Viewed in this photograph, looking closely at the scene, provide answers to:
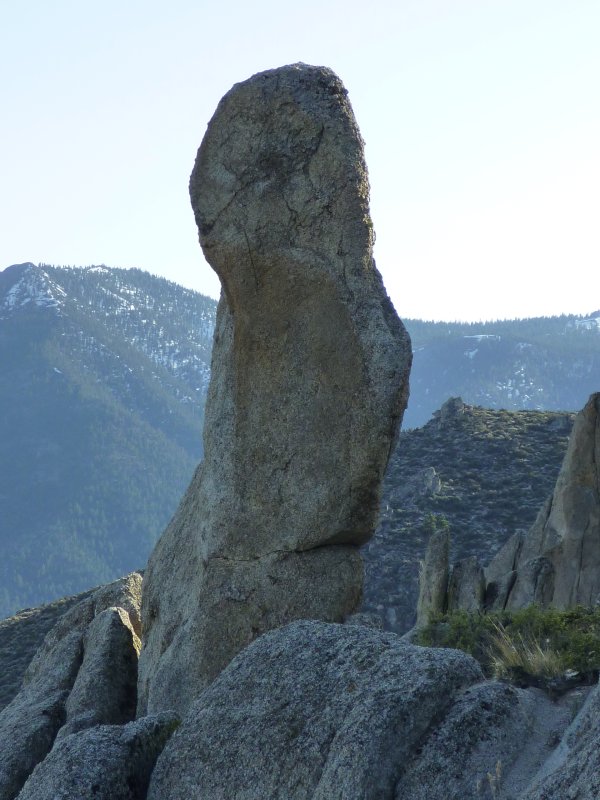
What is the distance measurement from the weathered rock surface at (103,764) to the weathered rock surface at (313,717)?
19cm

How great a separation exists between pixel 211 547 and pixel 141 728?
2870 mm

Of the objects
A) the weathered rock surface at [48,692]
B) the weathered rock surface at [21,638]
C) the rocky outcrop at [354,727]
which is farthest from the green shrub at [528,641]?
the weathered rock surface at [21,638]

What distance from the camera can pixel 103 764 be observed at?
348 inches

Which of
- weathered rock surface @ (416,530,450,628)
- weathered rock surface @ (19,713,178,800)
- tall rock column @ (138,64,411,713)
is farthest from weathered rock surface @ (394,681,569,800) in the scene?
weathered rock surface @ (416,530,450,628)

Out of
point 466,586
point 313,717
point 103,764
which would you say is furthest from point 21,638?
point 313,717

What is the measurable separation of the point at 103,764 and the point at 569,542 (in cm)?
2285

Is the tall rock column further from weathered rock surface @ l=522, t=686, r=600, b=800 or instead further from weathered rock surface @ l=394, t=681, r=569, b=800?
weathered rock surface @ l=522, t=686, r=600, b=800

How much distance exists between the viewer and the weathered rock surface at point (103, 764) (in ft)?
28.5

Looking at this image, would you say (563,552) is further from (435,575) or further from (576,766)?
(576,766)

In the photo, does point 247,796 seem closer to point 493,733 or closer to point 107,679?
point 493,733

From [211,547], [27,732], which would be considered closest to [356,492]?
[211,547]

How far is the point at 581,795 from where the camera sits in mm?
6141

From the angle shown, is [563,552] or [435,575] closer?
[563,552]

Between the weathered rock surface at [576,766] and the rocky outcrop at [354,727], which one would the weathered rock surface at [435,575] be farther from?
the weathered rock surface at [576,766]
